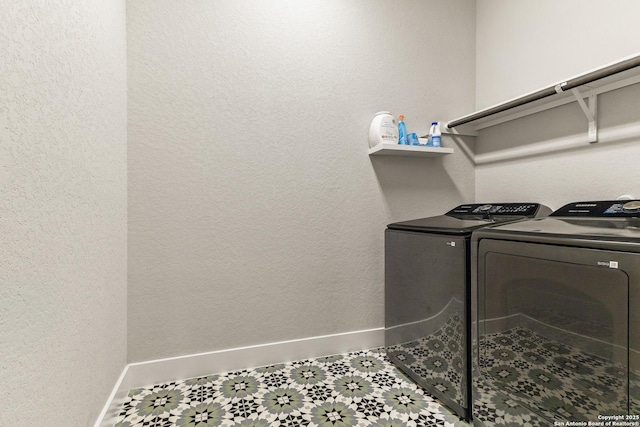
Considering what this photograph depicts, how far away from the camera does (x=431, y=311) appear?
1406 mm

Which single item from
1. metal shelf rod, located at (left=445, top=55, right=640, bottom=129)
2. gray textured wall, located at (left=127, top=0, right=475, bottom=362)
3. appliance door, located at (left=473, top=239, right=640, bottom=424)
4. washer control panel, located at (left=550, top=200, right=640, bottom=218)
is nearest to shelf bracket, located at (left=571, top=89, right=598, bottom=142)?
metal shelf rod, located at (left=445, top=55, right=640, bottom=129)

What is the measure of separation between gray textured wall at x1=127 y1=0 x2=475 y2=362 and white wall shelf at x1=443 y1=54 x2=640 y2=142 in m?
0.47

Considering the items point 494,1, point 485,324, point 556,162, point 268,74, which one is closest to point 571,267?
point 485,324

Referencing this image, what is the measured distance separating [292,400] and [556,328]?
A: 3.59 ft

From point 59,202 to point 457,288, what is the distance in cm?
141

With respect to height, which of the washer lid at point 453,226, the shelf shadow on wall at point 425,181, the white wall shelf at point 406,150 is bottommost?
the washer lid at point 453,226

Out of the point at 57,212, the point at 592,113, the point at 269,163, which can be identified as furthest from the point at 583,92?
the point at 57,212

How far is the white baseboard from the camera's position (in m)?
1.48

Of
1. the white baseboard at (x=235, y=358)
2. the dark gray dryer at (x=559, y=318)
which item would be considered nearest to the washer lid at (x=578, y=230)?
the dark gray dryer at (x=559, y=318)

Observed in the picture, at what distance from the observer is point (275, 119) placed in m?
1.73

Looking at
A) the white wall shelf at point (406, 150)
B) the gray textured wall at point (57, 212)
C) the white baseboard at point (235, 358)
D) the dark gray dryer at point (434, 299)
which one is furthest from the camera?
the white wall shelf at point (406, 150)

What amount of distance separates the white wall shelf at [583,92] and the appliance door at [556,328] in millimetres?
895

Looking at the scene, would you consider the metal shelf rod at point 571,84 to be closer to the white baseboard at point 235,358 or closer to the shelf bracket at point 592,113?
the shelf bracket at point 592,113

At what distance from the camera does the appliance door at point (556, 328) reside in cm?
80
